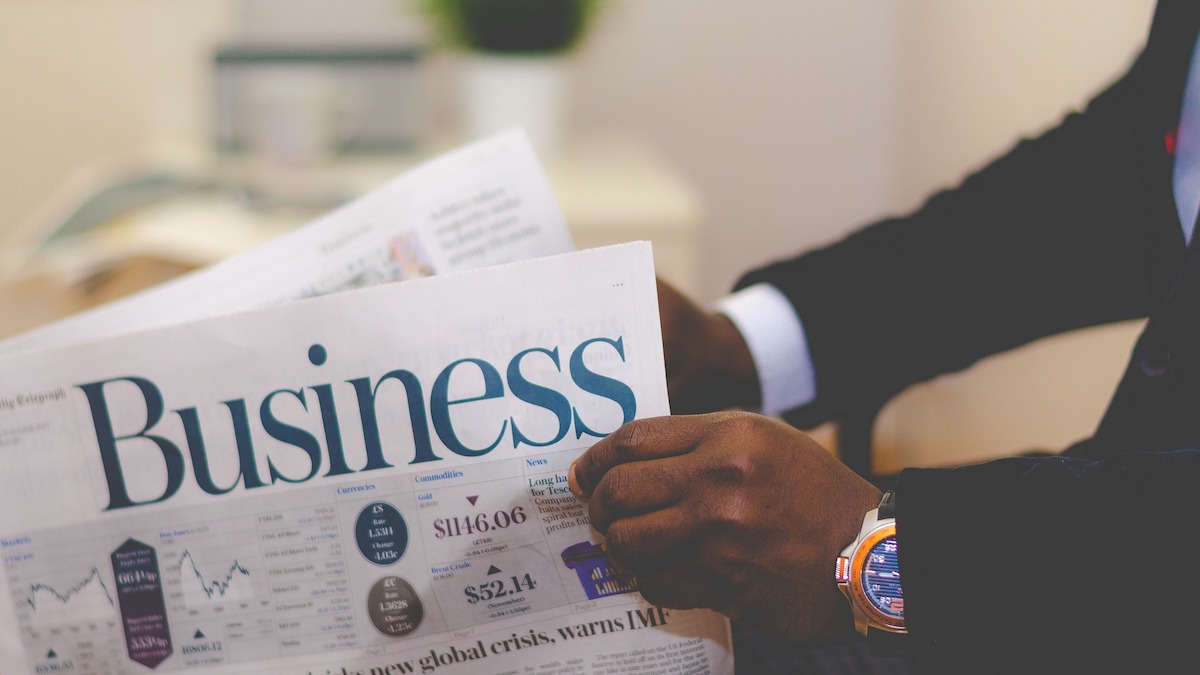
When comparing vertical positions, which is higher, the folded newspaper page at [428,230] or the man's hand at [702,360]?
the folded newspaper page at [428,230]

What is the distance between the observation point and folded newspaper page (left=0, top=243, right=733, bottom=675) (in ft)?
1.50

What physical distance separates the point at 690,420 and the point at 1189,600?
0.21m

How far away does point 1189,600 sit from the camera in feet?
1.30

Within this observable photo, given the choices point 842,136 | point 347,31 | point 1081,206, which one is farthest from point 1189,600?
point 347,31

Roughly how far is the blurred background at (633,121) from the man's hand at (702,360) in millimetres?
470

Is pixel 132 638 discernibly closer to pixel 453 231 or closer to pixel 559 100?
pixel 453 231

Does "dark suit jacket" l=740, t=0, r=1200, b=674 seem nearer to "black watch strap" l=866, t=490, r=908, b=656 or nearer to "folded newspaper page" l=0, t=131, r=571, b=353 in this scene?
"black watch strap" l=866, t=490, r=908, b=656

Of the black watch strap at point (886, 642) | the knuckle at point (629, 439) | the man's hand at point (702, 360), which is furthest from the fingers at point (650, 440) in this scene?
the man's hand at point (702, 360)

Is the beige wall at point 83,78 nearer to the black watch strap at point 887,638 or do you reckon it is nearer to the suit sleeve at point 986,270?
the suit sleeve at point 986,270

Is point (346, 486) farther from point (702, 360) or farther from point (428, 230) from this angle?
point (702, 360)

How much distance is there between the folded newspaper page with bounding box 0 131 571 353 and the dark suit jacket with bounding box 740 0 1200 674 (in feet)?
0.88

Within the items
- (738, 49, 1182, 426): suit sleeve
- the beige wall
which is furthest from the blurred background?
(738, 49, 1182, 426): suit sleeve

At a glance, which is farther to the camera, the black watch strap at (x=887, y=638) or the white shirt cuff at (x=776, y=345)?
the white shirt cuff at (x=776, y=345)

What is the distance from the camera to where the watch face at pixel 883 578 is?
43cm
